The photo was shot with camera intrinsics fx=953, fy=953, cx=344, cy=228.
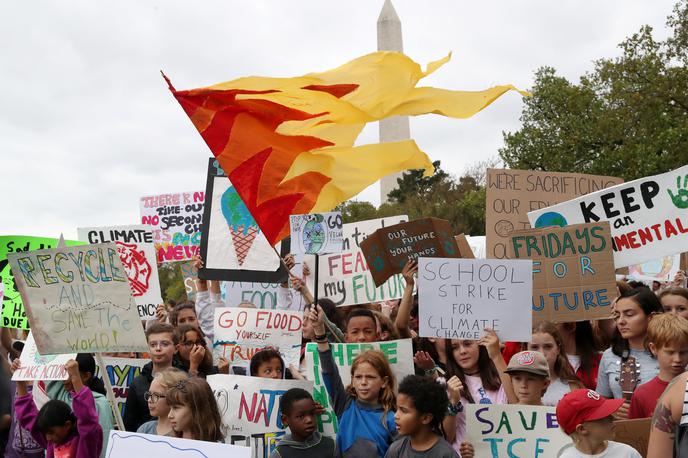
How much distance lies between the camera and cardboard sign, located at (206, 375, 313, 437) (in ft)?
21.3

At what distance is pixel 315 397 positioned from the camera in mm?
6402

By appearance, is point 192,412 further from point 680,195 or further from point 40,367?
point 680,195

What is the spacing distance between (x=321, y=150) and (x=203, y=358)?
2.09m

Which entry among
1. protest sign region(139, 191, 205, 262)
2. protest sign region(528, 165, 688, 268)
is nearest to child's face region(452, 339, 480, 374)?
protest sign region(528, 165, 688, 268)

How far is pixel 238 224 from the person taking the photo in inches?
359

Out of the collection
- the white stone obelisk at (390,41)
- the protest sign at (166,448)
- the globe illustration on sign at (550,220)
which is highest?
the white stone obelisk at (390,41)

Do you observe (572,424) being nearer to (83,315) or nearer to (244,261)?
(83,315)

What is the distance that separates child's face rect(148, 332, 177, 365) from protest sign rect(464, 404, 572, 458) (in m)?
2.55

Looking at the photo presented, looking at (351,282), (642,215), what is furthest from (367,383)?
(351,282)

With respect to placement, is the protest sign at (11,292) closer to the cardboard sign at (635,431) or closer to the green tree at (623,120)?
the cardboard sign at (635,431)

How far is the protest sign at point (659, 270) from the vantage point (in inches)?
445

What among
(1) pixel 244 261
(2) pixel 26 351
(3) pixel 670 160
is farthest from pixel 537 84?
(2) pixel 26 351

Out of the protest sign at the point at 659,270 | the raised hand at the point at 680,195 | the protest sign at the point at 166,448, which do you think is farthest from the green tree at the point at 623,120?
the protest sign at the point at 166,448

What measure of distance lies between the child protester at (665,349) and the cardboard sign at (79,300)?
3.17 m
